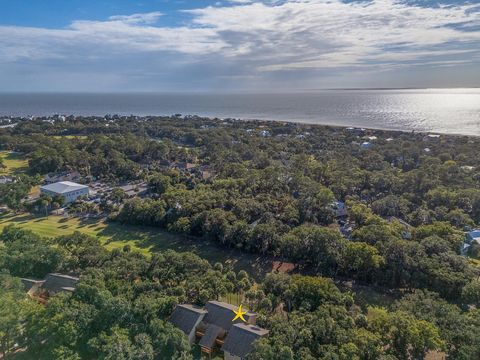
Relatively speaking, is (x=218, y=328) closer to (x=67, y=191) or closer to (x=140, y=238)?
(x=140, y=238)

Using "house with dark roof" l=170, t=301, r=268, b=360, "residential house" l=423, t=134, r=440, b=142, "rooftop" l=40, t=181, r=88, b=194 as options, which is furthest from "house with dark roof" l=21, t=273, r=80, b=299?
"residential house" l=423, t=134, r=440, b=142

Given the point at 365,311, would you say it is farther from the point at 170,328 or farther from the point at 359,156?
the point at 359,156

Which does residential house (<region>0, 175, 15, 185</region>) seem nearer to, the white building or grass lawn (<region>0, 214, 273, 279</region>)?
the white building

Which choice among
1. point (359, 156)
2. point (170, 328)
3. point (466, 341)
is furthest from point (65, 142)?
point (466, 341)

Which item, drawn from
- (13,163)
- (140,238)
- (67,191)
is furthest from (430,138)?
(13,163)

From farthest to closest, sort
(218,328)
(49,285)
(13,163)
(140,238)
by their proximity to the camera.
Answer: (13,163)
(140,238)
(49,285)
(218,328)

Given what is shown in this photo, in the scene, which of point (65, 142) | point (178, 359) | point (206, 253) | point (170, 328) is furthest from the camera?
point (65, 142)

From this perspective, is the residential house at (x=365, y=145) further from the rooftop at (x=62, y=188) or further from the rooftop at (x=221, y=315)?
the rooftop at (x=221, y=315)
